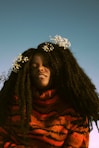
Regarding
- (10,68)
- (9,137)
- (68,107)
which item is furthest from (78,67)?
(9,137)

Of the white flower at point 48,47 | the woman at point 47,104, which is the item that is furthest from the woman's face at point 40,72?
the white flower at point 48,47

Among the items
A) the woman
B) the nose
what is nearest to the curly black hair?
the woman

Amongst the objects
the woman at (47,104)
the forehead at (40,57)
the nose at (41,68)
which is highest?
the forehead at (40,57)

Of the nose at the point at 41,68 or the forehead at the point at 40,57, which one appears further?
the forehead at the point at 40,57

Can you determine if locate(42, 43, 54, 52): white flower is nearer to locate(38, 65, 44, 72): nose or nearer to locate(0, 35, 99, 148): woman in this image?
locate(0, 35, 99, 148): woman

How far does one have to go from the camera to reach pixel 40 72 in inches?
194

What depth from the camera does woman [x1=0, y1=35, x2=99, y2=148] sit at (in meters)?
5.02

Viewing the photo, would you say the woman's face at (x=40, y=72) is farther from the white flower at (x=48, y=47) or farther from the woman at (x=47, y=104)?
the white flower at (x=48, y=47)

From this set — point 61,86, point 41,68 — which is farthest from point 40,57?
point 61,86

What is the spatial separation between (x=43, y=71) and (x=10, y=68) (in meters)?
0.54

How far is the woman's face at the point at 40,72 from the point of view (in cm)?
494

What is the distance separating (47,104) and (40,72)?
0.41 m

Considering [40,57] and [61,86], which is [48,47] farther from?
[61,86]

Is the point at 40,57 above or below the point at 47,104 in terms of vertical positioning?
above
